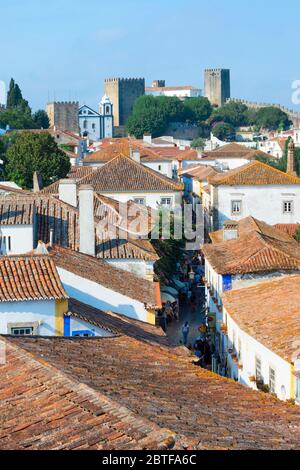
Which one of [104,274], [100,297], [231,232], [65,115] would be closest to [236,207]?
[231,232]

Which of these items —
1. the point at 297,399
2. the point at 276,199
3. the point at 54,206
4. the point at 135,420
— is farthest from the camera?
the point at 276,199

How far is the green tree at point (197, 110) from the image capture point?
139m

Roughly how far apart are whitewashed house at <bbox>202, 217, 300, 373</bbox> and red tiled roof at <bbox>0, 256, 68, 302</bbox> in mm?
7804

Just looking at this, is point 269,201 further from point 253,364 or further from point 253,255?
point 253,364

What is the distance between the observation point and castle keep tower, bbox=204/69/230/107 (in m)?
165

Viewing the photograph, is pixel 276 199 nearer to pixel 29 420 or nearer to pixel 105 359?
pixel 105 359

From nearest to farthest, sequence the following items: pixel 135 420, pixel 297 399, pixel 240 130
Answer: pixel 135 420
pixel 297 399
pixel 240 130

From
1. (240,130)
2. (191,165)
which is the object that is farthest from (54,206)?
(240,130)

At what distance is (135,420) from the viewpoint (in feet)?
24.7

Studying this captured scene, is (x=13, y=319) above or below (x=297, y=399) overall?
above

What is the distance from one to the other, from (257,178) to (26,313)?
29314 millimetres

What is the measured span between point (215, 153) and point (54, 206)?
60.0 m

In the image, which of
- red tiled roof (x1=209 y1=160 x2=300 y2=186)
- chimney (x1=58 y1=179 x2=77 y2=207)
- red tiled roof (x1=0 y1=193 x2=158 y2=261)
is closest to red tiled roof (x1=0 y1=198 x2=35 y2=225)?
red tiled roof (x1=0 y1=193 x2=158 y2=261)

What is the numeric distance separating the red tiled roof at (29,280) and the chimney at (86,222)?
6.04 meters
